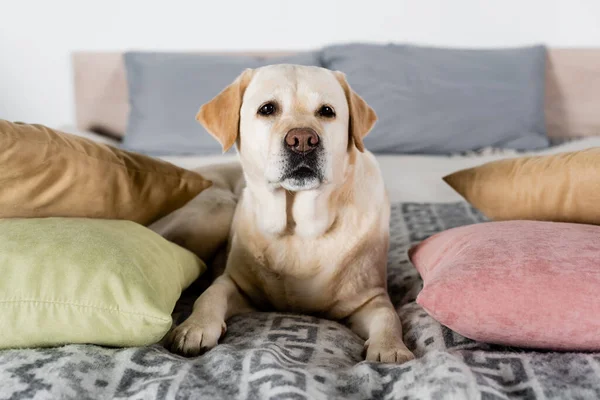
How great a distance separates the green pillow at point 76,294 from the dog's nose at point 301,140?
0.41m

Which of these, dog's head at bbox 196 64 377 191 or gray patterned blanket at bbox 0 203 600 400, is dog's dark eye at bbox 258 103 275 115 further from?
gray patterned blanket at bbox 0 203 600 400

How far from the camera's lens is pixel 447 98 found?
122 inches

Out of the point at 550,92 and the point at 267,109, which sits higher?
the point at 267,109

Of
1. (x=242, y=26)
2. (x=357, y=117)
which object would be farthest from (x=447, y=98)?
(x=357, y=117)

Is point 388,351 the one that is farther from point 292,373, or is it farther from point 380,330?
point 292,373

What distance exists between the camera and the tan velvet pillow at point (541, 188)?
1.27m

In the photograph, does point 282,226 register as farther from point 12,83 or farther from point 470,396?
point 12,83

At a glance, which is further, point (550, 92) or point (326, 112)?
point (550, 92)

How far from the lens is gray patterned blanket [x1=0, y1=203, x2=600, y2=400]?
0.83 meters

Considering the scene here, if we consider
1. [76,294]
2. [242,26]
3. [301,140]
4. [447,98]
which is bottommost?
[76,294]

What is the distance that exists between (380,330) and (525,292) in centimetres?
33

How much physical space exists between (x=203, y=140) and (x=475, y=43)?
5.70 ft

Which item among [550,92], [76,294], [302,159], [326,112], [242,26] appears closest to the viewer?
[76,294]

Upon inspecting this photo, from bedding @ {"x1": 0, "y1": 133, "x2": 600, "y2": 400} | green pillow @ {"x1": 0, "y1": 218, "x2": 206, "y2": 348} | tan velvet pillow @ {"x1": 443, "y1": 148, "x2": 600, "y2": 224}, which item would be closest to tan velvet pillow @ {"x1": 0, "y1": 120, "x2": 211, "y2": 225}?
green pillow @ {"x1": 0, "y1": 218, "x2": 206, "y2": 348}
